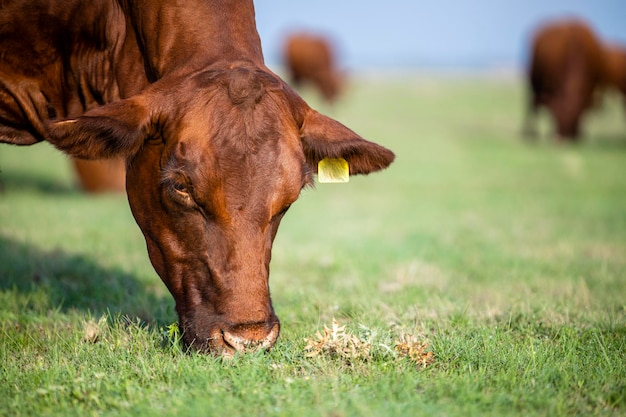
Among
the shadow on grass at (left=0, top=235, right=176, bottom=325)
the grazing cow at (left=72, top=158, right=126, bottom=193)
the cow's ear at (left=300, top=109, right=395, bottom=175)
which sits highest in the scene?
the cow's ear at (left=300, top=109, right=395, bottom=175)

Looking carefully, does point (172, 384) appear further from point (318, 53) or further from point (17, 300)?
point (318, 53)

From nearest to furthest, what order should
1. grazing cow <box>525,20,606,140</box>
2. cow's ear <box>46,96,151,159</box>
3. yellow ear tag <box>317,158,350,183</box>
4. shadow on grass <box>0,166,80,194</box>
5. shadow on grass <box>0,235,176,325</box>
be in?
1. cow's ear <box>46,96,151,159</box>
2. yellow ear tag <box>317,158,350,183</box>
3. shadow on grass <box>0,235,176,325</box>
4. shadow on grass <box>0,166,80,194</box>
5. grazing cow <box>525,20,606,140</box>

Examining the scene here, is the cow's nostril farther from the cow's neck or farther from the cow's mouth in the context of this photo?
the cow's neck

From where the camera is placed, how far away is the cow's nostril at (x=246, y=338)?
336 cm

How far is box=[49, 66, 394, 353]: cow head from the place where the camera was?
3.41 m

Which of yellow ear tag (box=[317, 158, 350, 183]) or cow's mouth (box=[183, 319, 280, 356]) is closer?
cow's mouth (box=[183, 319, 280, 356])

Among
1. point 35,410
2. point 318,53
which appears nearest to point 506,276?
point 35,410

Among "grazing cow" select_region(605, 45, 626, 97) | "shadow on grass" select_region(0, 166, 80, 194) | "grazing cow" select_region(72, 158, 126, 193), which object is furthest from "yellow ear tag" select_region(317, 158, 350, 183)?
"grazing cow" select_region(605, 45, 626, 97)

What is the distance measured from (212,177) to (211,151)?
0.44 feet

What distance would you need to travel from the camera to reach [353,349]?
355 centimetres

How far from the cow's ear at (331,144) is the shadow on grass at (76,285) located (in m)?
1.49

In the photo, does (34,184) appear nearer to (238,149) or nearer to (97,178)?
(97,178)

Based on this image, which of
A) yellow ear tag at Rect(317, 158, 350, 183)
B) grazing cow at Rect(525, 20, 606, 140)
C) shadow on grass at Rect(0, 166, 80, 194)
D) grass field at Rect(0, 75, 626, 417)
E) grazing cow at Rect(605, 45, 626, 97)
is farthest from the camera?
grazing cow at Rect(605, 45, 626, 97)

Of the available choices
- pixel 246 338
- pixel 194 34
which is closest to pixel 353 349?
pixel 246 338
